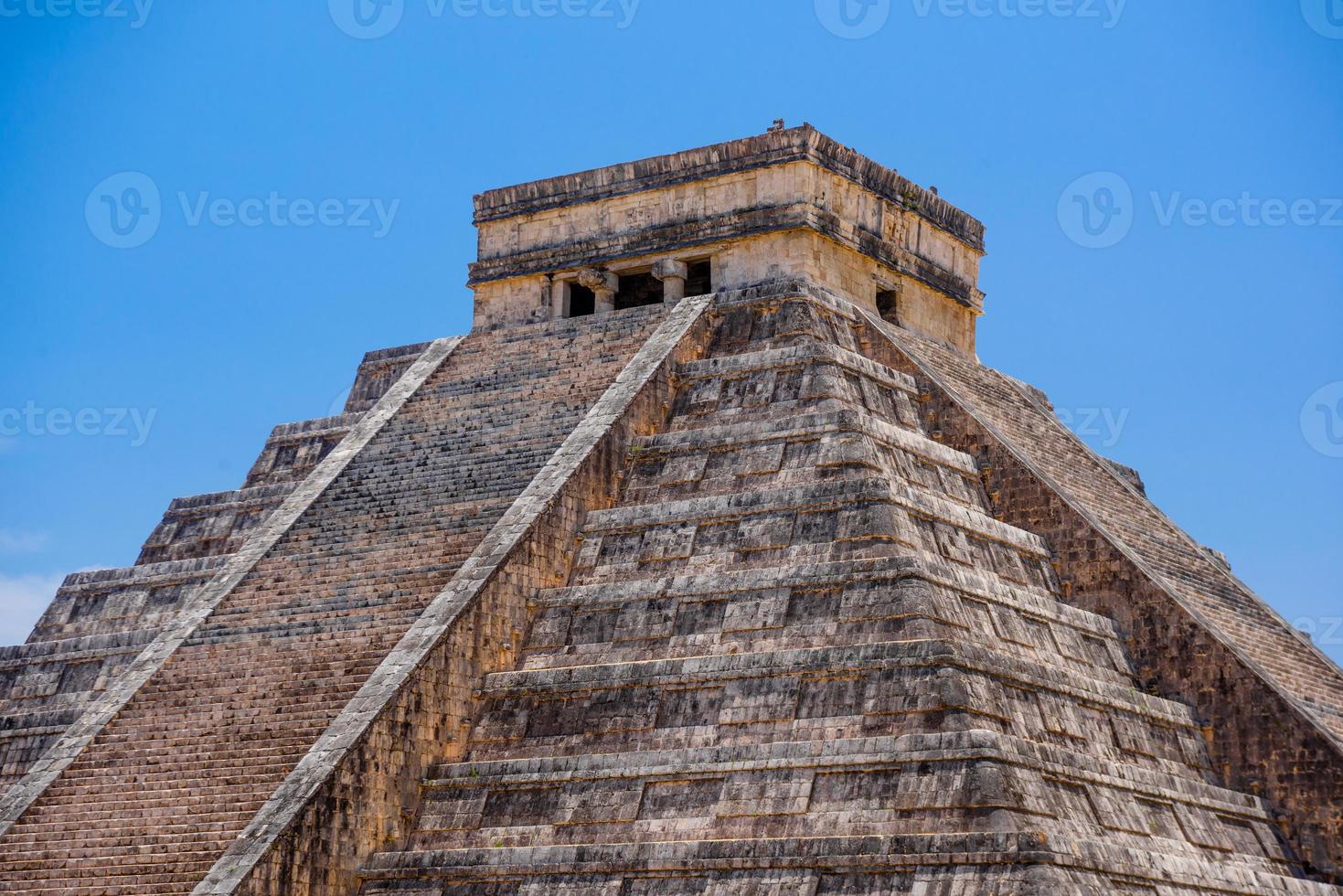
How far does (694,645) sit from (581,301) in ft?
29.3

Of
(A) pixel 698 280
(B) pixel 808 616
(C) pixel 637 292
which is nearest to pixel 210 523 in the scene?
(C) pixel 637 292

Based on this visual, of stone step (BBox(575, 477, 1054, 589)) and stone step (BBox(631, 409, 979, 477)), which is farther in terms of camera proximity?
stone step (BBox(631, 409, 979, 477))

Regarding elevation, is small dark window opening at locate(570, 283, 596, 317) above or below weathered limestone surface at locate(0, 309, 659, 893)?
above

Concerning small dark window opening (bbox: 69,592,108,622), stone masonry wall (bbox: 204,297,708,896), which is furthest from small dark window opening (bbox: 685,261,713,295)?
small dark window opening (bbox: 69,592,108,622)

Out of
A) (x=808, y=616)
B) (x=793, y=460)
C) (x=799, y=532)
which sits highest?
(x=793, y=460)

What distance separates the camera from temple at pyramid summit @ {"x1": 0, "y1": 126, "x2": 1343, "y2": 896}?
15758 mm

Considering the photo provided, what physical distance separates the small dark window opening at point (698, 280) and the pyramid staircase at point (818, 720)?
4.38 metres

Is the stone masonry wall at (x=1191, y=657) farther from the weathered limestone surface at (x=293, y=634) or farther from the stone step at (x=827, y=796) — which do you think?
the weathered limestone surface at (x=293, y=634)

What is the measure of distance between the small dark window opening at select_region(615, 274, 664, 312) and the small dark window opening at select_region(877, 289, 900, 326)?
2827 mm

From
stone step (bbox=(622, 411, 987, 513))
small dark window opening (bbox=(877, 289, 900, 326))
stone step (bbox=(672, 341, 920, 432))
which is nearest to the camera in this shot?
stone step (bbox=(622, 411, 987, 513))

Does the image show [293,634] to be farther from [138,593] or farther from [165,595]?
[138,593]

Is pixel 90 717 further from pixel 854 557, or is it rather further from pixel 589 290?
pixel 589 290

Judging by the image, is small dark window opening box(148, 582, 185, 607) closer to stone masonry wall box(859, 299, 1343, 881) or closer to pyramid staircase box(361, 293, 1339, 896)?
pyramid staircase box(361, 293, 1339, 896)

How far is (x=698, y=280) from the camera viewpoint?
24.6 metres
